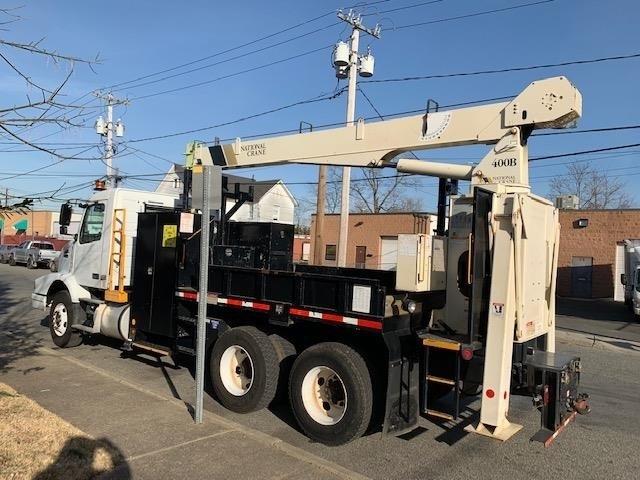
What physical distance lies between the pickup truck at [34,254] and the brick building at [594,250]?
30094 mm

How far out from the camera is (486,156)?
5969 mm

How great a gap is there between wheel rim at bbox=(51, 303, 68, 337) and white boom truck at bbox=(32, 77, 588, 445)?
9.54 feet

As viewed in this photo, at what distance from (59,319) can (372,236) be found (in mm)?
28014

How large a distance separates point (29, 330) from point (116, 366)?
4.21 metres

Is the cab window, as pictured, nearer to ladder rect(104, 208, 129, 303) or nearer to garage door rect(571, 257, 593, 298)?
ladder rect(104, 208, 129, 303)

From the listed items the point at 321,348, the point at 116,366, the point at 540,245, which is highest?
the point at 540,245

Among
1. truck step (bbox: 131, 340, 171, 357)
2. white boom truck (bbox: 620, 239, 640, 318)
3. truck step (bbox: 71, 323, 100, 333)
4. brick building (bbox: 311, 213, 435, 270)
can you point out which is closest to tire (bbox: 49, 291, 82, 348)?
truck step (bbox: 71, 323, 100, 333)

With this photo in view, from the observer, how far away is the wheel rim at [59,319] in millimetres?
10188

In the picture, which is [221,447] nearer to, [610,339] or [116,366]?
[116,366]

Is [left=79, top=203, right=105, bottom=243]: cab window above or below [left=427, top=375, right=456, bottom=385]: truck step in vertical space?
above

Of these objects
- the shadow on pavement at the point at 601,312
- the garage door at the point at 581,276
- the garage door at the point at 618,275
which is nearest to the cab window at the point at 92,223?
the shadow on pavement at the point at 601,312

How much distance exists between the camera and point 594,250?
31.2m

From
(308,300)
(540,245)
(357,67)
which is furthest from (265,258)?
(357,67)

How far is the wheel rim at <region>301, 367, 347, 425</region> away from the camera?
5973 mm
